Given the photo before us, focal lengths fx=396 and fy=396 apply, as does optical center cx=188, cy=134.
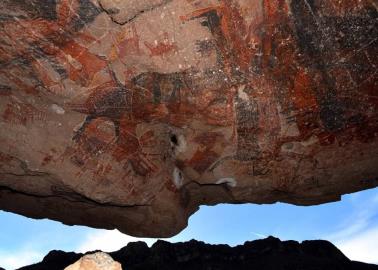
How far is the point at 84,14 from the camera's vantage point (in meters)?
3.45

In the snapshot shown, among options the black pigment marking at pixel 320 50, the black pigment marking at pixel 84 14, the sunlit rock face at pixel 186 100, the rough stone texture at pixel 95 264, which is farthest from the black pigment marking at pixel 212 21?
the rough stone texture at pixel 95 264

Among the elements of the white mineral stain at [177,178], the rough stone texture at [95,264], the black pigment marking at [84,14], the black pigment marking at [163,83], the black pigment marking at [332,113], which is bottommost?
the rough stone texture at [95,264]

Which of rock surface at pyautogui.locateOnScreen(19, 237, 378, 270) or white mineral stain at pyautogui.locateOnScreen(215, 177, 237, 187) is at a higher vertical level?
rock surface at pyautogui.locateOnScreen(19, 237, 378, 270)

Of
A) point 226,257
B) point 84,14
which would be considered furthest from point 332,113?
point 226,257

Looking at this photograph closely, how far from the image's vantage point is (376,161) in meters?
4.33

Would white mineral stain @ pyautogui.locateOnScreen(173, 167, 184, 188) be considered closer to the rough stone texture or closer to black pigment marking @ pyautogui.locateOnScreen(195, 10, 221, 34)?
black pigment marking @ pyautogui.locateOnScreen(195, 10, 221, 34)

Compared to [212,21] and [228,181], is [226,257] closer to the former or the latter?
[228,181]

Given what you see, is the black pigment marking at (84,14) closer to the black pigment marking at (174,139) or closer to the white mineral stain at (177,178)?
the black pigment marking at (174,139)

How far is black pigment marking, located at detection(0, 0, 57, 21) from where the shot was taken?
336 cm

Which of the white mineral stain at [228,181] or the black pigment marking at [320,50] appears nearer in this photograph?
the black pigment marking at [320,50]

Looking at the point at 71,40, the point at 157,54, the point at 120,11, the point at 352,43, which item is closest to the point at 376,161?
the point at 352,43

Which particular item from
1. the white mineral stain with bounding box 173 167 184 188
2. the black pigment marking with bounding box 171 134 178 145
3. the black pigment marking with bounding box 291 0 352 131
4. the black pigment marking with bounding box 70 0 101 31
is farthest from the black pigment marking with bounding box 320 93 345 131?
the black pigment marking with bounding box 70 0 101 31

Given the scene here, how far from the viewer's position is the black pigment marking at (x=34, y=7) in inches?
132

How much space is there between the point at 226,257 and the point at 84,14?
6655 mm
